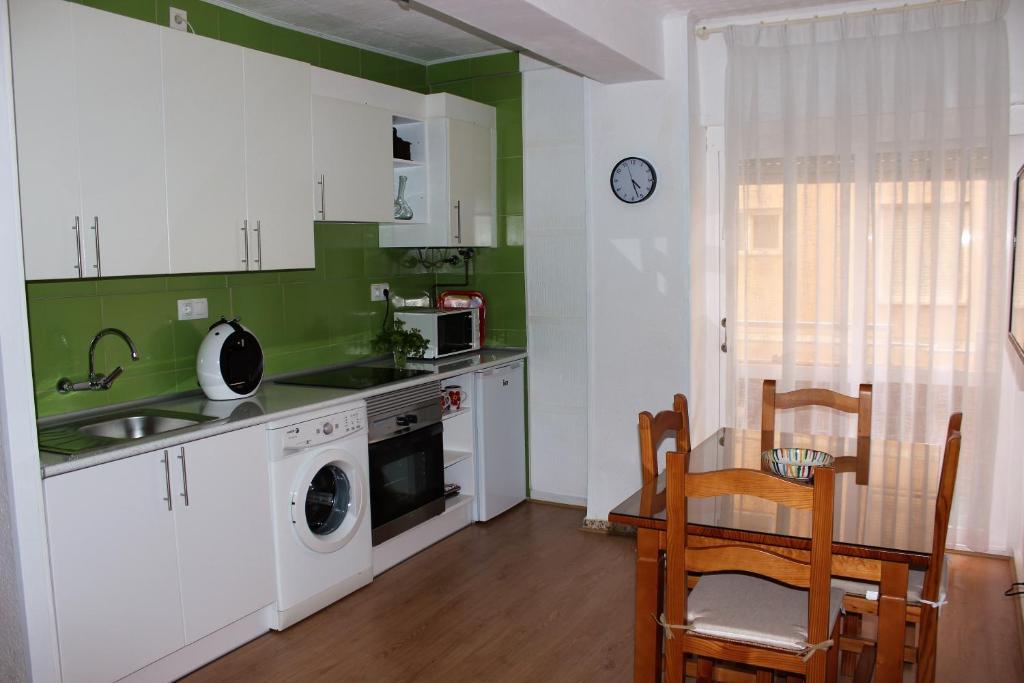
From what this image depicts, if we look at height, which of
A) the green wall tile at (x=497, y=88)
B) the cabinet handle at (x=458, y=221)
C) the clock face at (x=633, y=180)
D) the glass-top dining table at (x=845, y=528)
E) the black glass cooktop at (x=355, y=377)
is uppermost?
the green wall tile at (x=497, y=88)

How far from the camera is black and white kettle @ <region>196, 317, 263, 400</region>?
11.3 ft

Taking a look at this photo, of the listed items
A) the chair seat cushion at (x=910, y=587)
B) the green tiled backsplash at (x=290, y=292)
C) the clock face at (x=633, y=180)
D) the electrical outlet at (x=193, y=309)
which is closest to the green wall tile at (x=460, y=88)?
the green tiled backsplash at (x=290, y=292)

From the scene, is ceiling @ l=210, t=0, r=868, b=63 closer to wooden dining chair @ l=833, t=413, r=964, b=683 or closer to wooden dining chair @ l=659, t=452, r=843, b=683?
Result: wooden dining chair @ l=833, t=413, r=964, b=683

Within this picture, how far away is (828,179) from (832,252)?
13.1 inches

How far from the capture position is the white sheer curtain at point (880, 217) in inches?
144

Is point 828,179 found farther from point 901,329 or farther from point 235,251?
point 235,251

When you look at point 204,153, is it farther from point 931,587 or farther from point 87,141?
point 931,587

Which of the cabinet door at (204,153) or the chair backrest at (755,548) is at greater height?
the cabinet door at (204,153)

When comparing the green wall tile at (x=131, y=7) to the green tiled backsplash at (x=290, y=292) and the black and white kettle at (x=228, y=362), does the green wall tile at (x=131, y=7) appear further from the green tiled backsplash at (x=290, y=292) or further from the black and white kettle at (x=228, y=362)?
the black and white kettle at (x=228, y=362)

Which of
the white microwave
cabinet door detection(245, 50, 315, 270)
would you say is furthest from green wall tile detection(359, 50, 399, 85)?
the white microwave

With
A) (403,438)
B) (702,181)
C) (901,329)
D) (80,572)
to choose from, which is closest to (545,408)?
(403,438)

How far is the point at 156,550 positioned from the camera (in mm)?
2838

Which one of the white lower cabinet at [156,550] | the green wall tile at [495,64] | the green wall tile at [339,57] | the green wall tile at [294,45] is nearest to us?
the white lower cabinet at [156,550]

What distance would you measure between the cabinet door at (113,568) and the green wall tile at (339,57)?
2.37 metres
